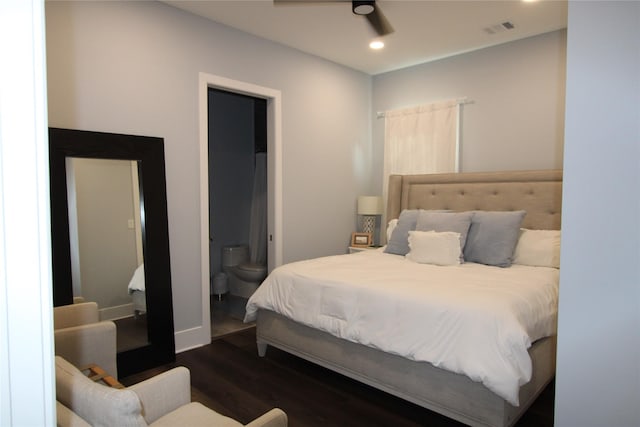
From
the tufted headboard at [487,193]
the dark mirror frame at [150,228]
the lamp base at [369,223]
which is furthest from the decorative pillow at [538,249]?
the dark mirror frame at [150,228]

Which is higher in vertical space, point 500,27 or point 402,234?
point 500,27

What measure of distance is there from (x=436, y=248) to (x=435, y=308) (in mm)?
1181

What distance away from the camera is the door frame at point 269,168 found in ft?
11.7

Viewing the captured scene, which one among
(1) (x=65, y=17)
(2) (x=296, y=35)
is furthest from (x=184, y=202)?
(2) (x=296, y=35)

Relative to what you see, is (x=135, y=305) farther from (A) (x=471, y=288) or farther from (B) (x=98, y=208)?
(A) (x=471, y=288)

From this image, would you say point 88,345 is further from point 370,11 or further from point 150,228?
point 370,11

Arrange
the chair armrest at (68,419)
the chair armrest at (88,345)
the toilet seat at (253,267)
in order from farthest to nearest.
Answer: the toilet seat at (253,267), the chair armrest at (88,345), the chair armrest at (68,419)

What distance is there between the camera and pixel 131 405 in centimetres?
116

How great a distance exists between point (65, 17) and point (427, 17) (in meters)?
2.80

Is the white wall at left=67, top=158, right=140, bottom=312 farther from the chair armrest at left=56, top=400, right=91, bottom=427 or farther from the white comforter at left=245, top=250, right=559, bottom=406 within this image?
the chair armrest at left=56, top=400, right=91, bottom=427

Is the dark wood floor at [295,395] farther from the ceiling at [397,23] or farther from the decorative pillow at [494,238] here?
the ceiling at [397,23]

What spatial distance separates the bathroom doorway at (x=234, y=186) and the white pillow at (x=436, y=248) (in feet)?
7.50

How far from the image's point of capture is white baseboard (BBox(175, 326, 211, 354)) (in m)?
3.47

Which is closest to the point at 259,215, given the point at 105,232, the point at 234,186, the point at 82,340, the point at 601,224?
the point at 234,186
